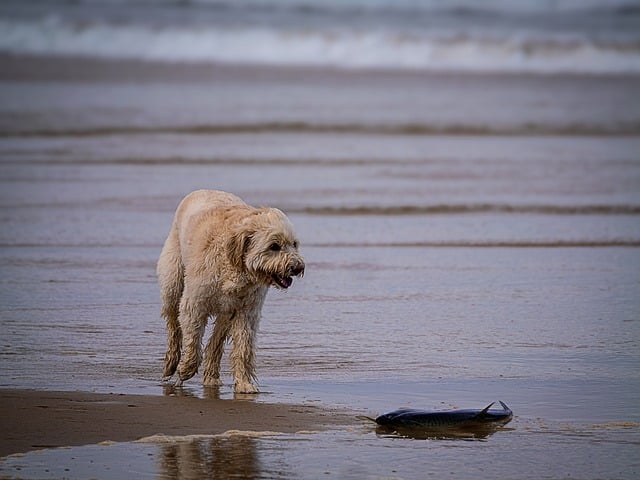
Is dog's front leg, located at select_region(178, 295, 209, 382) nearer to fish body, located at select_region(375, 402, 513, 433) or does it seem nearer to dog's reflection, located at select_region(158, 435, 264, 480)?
dog's reflection, located at select_region(158, 435, 264, 480)

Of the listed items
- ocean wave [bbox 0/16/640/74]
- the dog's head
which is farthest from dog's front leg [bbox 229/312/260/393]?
ocean wave [bbox 0/16/640/74]

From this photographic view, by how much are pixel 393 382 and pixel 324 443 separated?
4.90 feet

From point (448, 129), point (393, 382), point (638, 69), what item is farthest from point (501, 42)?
point (393, 382)

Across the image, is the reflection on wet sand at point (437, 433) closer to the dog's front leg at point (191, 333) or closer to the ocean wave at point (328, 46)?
the dog's front leg at point (191, 333)

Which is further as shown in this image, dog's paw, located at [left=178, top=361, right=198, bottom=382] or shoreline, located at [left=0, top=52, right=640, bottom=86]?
shoreline, located at [left=0, top=52, right=640, bottom=86]

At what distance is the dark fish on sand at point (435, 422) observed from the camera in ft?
24.5

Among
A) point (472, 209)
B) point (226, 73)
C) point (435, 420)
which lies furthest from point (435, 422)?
point (226, 73)

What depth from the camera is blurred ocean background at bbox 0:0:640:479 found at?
24.6 ft

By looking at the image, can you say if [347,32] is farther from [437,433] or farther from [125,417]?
[437,433]

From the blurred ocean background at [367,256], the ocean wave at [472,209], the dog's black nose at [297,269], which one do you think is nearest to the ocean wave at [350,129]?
the blurred ocean background at [367,256]

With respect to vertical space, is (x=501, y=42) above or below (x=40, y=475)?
above

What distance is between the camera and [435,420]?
7492 millimetres

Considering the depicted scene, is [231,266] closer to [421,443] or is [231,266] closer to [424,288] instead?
[421,443]

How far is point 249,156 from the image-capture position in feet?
71.5
